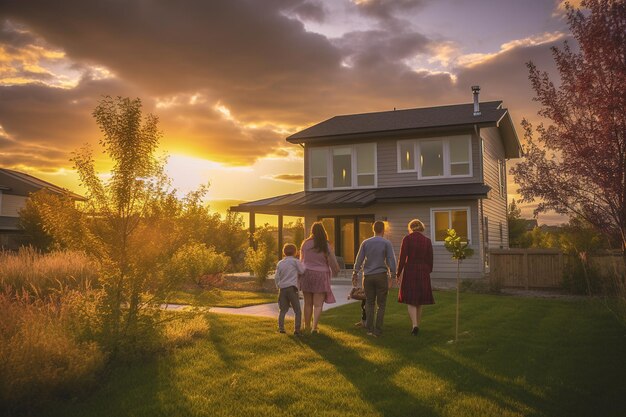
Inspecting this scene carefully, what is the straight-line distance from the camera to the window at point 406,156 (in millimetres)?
21047

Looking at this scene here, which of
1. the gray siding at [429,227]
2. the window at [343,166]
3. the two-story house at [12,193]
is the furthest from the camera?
the two-story house at [12,193]

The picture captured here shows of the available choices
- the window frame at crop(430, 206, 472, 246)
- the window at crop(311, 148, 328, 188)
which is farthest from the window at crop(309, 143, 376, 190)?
the window frame at crop(430, 206, 472, 246)

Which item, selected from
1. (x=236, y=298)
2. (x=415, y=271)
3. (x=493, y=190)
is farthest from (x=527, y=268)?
(x=415, y=271)

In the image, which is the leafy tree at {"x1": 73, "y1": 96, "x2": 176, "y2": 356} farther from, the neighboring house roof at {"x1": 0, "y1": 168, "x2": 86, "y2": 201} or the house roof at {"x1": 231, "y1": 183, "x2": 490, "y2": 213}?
the neighboring house roof at {"x1": 0, "y1": 168, "x2": 86, "y2": 201}

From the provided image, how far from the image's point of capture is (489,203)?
21.8m

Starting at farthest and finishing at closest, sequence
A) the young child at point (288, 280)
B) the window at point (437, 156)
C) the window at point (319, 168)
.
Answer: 1. the window at point (319, 168)
2. the window at point (437, 156)
3. the young child at point (288, 280)

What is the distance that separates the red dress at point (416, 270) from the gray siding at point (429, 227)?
1134 cm

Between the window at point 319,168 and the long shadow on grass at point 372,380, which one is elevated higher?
the window at point 319,168

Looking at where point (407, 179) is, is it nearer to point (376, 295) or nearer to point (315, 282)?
point (376, 295)

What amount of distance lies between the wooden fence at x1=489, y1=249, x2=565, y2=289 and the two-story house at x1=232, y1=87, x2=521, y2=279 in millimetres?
3037

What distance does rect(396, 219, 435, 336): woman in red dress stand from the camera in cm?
821

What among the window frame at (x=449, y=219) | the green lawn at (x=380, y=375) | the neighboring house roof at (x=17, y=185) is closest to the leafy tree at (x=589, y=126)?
the green lawn at (x=380, y=375)

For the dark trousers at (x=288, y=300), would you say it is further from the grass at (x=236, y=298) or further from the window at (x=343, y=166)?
the window at (x=343, y=166)

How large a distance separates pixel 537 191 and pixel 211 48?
362 inches
